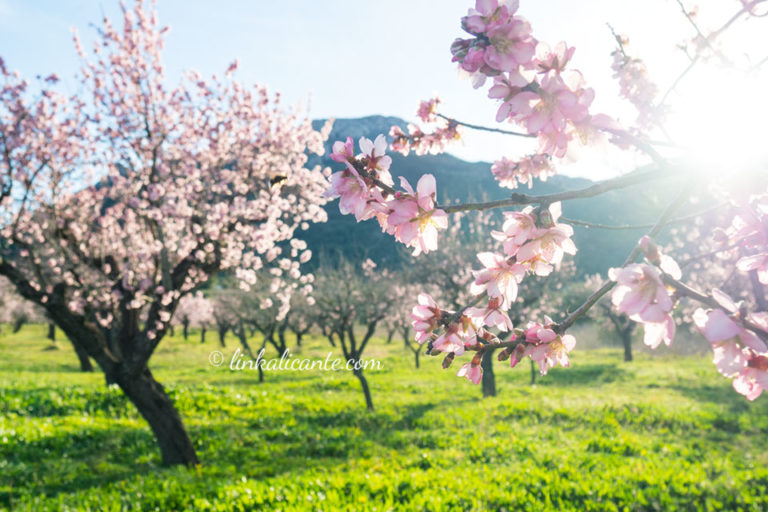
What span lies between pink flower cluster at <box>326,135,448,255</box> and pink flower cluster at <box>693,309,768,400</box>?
2.24 ft

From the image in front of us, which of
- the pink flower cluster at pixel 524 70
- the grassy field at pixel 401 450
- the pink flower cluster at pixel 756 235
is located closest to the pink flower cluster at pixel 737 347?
the pink flower cluster at pixel 756 235

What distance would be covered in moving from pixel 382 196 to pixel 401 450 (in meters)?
8.20

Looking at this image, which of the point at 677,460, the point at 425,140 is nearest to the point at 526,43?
the point at 425,140

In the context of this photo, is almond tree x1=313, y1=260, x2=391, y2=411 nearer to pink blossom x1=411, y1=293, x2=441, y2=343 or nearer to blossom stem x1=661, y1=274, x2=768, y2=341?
pink blossom x1=411, y1=293, x2=441, y2=343

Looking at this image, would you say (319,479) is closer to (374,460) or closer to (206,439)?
(374,460)

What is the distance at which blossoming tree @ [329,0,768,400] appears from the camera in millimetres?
1083

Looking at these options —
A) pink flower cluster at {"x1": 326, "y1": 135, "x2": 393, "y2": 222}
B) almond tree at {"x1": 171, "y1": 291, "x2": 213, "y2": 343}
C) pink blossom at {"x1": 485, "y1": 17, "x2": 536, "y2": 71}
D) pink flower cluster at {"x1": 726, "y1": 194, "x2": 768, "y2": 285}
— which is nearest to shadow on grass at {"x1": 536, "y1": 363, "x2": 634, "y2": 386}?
pink flower cluster at {"x1": 726, "y1": 194, "x2": 768, "y2": 285}

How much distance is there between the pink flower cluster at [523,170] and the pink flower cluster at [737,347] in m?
1.92

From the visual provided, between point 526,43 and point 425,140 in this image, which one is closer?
point 526,43

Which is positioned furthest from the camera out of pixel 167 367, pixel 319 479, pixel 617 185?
pixel 167 367

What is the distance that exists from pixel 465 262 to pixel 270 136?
467 inches

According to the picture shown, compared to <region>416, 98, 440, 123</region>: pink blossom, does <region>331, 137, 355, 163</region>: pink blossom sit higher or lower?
lower

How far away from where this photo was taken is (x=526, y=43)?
1189 millimetres

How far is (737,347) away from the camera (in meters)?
1.11
